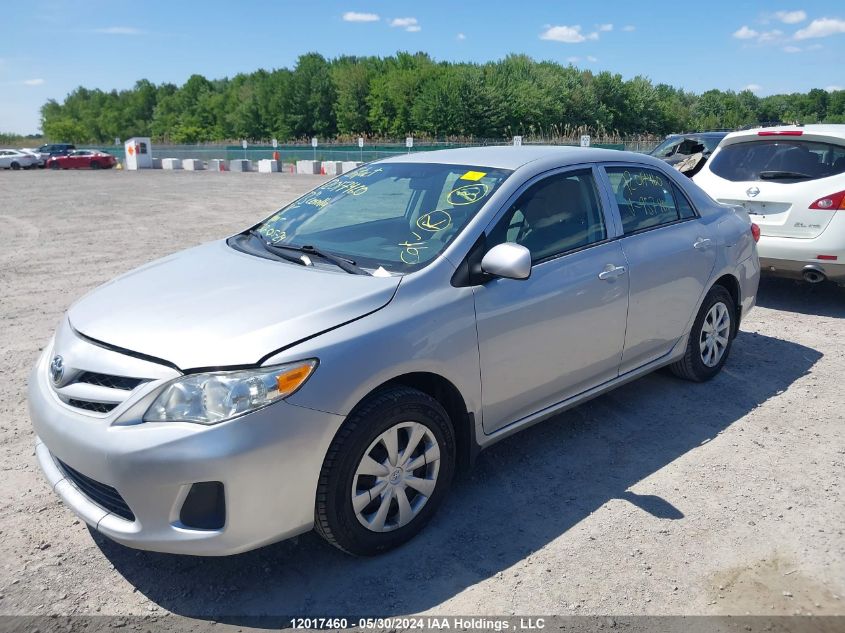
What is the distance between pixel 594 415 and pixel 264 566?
2480 mm

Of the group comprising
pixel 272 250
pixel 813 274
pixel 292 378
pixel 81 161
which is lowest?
pixel 813 274

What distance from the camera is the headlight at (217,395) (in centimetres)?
260

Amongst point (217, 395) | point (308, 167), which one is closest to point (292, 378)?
point (217, 395)

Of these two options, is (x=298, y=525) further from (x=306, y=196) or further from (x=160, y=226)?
(x=160, y=226)

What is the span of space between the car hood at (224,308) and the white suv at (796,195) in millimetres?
5188

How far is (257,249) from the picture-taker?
12.8 feet

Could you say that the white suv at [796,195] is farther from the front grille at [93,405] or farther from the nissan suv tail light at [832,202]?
the front grille at [93,405]

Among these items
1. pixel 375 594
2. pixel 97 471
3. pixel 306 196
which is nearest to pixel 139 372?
pixel 97 471

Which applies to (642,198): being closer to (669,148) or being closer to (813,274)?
(813,274)

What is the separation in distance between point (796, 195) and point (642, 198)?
3174 mm

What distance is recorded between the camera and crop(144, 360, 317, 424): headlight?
2596 millimetres

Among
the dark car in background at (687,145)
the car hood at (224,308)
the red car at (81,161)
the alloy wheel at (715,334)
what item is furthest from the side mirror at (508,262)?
the red car at (81,161)

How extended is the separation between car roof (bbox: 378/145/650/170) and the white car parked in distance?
4549 centimetres

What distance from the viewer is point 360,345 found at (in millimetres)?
2852
